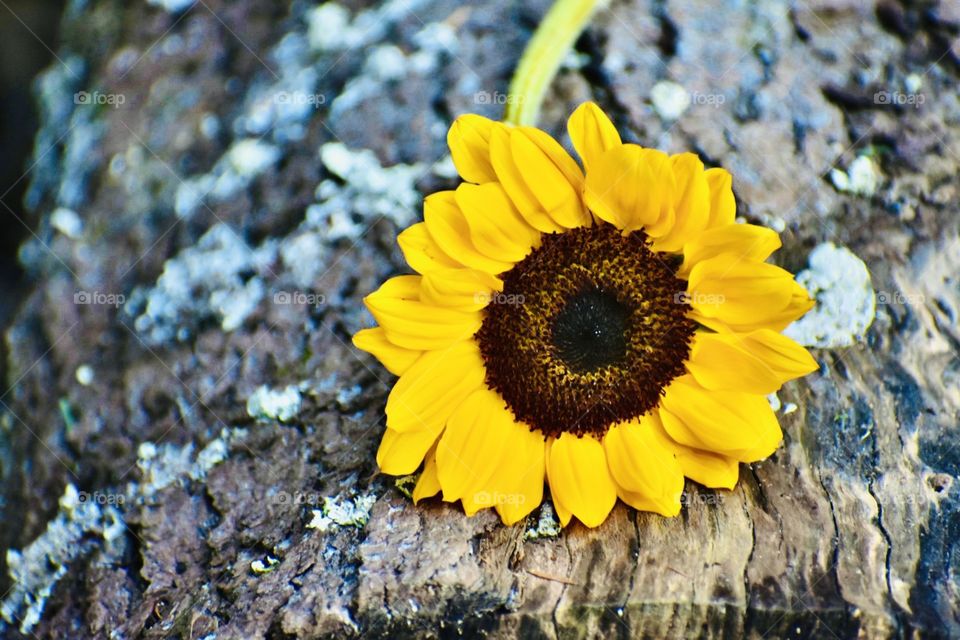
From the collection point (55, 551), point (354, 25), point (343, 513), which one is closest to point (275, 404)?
point (343, 513)

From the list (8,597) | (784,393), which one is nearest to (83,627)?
(8,597)

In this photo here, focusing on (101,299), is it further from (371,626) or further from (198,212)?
(371,626)
